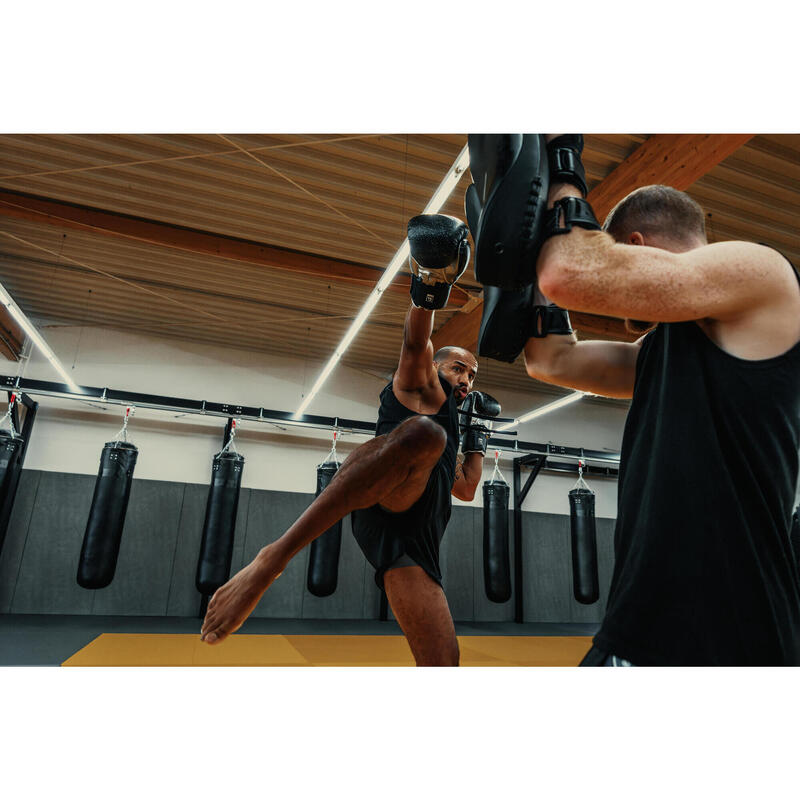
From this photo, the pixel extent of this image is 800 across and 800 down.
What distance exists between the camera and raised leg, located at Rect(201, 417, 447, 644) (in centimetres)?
148

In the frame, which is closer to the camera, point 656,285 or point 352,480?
point 656,285

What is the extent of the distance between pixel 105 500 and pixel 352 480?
16.5 ft

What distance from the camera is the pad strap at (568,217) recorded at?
96 cm

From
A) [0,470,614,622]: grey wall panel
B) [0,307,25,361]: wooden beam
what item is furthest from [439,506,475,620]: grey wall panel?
[0,307,25,361]: wooden beam

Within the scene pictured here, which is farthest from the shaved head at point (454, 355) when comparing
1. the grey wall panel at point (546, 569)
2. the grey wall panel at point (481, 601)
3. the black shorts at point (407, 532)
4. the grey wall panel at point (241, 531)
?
the grey wall panel at point (546, 569)

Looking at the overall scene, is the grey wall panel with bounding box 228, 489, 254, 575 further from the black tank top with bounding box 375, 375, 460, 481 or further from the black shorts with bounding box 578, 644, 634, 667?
the black shorts with bounding box 578, 644, 634, 667

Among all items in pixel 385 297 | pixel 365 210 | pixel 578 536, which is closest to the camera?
pixel 365 210

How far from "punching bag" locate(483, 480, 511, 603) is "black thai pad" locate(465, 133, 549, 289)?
6558 millimetres

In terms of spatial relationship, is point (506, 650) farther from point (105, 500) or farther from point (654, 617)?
point (654, 617)

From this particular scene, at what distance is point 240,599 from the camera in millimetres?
1479

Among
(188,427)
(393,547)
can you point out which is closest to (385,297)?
→ (188,427)

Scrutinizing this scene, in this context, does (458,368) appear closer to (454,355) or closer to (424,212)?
(454,355)

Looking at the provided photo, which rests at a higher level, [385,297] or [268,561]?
[385,297]

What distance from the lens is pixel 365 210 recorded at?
5.36m
